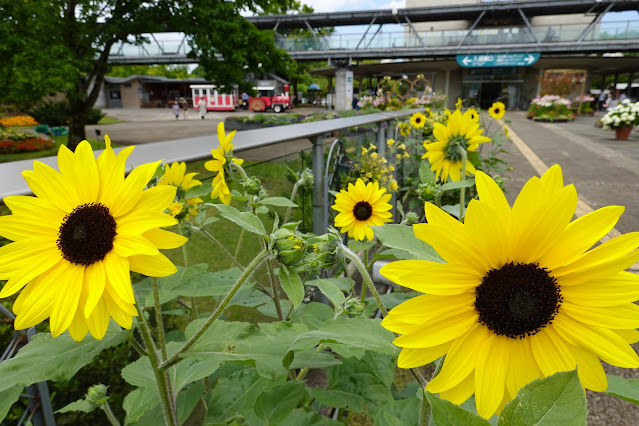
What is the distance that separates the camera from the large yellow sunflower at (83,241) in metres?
0.60

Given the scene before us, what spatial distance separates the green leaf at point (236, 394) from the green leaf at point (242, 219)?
406mm

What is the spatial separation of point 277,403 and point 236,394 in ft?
0.71

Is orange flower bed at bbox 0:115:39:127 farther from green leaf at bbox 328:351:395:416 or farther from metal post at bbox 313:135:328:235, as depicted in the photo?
green leaf at bbox 328:351:395:416

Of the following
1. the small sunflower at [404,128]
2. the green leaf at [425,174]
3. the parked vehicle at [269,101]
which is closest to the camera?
the green leaf at [425,174]

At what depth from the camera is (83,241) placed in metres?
0.62

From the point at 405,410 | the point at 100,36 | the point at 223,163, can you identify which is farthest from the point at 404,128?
the point at 100,36

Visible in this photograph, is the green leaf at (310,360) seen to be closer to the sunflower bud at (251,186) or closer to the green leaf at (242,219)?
the green leaf at (242,219)

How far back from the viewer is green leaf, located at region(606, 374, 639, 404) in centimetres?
70

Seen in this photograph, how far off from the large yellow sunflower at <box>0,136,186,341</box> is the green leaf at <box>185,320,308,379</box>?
198mm

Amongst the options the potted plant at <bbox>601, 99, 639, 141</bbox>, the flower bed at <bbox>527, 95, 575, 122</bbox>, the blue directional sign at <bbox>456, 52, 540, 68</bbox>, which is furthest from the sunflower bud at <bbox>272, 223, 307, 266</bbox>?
the blue directional sign at <bbox>456, 52, 540, 68</bbox>

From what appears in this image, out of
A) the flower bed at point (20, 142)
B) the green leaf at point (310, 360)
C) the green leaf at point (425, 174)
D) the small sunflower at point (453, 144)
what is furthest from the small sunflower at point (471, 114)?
the flower bed at point (20, 142)

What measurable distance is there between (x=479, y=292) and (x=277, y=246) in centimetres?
35

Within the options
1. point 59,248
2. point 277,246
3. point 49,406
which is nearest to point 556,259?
point 277,246

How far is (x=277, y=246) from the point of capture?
29.9 inches
